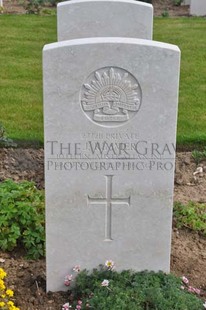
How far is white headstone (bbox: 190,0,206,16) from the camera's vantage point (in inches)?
522

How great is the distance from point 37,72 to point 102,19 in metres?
3.16

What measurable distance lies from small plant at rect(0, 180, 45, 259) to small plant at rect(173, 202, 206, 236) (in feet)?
3.57

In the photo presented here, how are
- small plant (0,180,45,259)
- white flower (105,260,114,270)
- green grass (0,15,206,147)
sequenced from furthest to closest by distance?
green grass (0,15,206,147) < small plant (0,180,45,259) < white flower (105,260,114,270)

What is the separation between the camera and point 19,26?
458 inches

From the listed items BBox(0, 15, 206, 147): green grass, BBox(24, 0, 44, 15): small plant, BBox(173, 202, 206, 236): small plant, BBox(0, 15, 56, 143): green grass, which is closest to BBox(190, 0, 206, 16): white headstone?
BBox(0, 15, 206, 147): green grass

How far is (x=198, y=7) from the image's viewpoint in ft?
43.8

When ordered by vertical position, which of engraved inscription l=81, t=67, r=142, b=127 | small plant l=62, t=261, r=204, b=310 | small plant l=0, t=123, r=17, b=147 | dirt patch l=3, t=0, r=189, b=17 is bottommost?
small plant l=62, t=261, r=204, b=310

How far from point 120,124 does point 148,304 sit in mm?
1048

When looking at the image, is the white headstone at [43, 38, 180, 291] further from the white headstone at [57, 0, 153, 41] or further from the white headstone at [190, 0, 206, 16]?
the white headstone at [190, 0, 206, 16]

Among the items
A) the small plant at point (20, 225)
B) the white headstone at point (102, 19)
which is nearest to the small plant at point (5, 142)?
the white headstone at point (102, 19)

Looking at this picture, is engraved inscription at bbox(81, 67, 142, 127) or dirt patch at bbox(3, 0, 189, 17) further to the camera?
dirt patch at bbox(3, 0, 189, 17)

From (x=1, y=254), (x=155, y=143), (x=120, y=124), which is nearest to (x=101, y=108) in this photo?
(x=120, y=124)

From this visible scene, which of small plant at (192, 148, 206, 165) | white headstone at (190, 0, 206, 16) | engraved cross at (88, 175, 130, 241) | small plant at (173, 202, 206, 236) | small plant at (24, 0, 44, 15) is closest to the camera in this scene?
engraved cross at (88, 175, 130, 241)

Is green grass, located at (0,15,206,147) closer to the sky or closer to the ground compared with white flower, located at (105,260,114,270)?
closer to the sky
